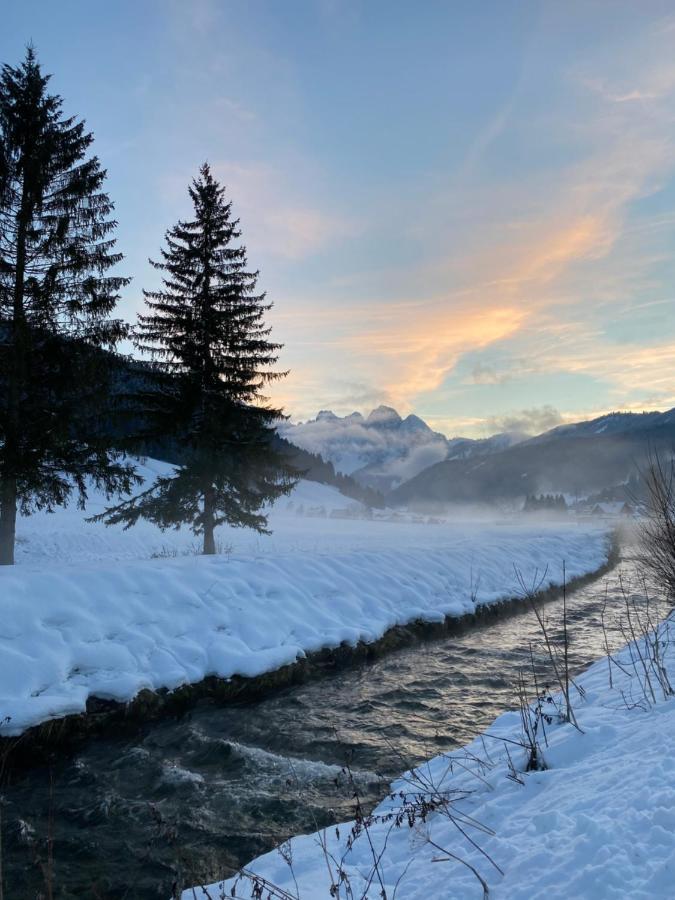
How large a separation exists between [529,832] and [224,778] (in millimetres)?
3500

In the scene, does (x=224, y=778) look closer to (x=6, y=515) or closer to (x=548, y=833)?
(x=548, y=833)

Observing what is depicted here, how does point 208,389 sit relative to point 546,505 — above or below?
above

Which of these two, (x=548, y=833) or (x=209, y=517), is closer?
(x=548, y=833)

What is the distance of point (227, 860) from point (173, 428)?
1311 cm

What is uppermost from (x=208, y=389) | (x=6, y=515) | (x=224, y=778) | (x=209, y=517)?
(x=208, y=389)

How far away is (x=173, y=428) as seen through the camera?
52.2 ft

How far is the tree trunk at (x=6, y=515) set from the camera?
1255 cm

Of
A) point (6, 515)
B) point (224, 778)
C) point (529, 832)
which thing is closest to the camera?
point (529, 832)

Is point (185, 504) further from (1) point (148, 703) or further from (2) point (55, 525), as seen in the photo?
(2) point (55, 525)

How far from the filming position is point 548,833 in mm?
3168

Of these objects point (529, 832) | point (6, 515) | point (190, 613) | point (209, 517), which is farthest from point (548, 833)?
point (209, 517)

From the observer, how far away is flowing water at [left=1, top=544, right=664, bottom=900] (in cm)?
414

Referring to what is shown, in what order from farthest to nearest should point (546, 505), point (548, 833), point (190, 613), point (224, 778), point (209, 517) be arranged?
point (546, 505) → point (209, 517) → point (190, 613) → point (224, 778) → point (548, 833)

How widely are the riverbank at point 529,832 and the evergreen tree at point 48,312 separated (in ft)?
37.6
